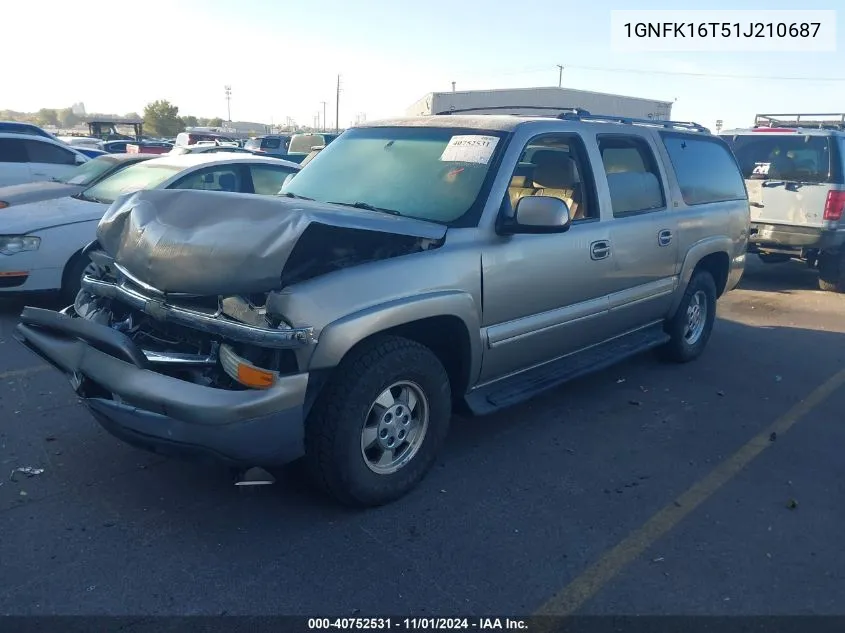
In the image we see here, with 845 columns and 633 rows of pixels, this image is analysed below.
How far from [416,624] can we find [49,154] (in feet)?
38.9

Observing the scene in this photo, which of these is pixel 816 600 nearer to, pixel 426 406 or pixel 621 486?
pixel 621 486

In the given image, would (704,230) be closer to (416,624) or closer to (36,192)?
(416,624)

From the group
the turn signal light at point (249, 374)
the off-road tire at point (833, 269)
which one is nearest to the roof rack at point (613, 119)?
the turn signal light at point (249, 374)

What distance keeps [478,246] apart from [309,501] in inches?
62.6

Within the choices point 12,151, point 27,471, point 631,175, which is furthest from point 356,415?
point 12,151

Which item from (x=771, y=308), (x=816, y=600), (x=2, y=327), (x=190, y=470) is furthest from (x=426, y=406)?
(x=771, y=308)

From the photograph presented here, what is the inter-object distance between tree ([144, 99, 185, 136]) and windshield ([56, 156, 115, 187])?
6216cm

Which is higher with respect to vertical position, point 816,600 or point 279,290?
point 279,290

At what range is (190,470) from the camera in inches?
152

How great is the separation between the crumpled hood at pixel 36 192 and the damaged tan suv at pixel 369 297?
4116 millimetres

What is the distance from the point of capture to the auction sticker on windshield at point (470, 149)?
4095mm

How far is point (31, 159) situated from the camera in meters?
11.8

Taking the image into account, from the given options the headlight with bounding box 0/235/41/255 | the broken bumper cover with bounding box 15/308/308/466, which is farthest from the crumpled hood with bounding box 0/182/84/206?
the broken bumper cover with bounding box 15/308/308/466

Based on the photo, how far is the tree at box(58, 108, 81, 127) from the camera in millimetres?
106806
